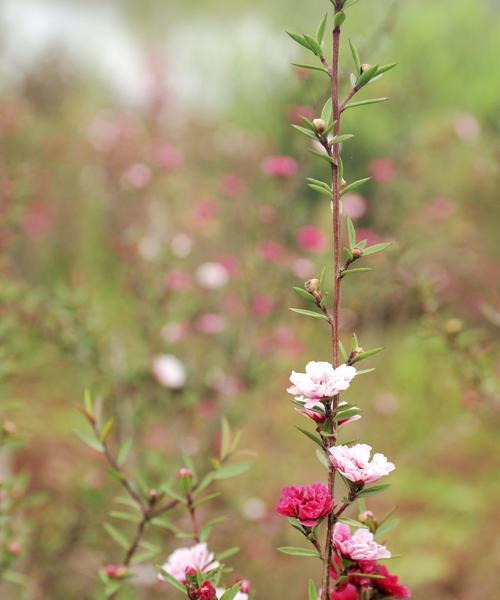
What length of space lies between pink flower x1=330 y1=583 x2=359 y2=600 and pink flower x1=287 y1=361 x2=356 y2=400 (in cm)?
25

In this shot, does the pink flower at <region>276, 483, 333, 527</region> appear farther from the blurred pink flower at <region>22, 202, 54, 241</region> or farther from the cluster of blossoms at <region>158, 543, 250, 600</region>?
the blurred pink flower at <region>22, 202, 54, 241</region>

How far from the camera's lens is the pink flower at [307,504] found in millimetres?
726

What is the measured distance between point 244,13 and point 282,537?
8197mm

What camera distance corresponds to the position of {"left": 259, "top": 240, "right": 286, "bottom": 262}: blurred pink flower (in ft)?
7.48

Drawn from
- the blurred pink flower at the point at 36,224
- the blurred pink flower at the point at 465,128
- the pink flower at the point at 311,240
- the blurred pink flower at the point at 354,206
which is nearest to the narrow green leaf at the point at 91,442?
the pink flower at the point at 311,240

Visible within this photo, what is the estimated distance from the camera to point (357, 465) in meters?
0.73

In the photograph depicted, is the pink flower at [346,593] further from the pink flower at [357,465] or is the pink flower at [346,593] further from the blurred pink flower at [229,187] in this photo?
the blurred pink flower at [229,187]

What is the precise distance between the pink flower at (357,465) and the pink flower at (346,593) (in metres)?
0.16

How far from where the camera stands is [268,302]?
245cm

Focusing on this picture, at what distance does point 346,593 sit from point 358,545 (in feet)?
0.31

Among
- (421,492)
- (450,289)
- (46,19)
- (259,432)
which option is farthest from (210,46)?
(421,492)

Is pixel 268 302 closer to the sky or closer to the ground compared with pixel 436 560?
closer to the sky

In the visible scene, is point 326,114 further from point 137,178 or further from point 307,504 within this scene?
point 137,178

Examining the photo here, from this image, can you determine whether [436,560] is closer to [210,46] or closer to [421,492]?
[421,492]
